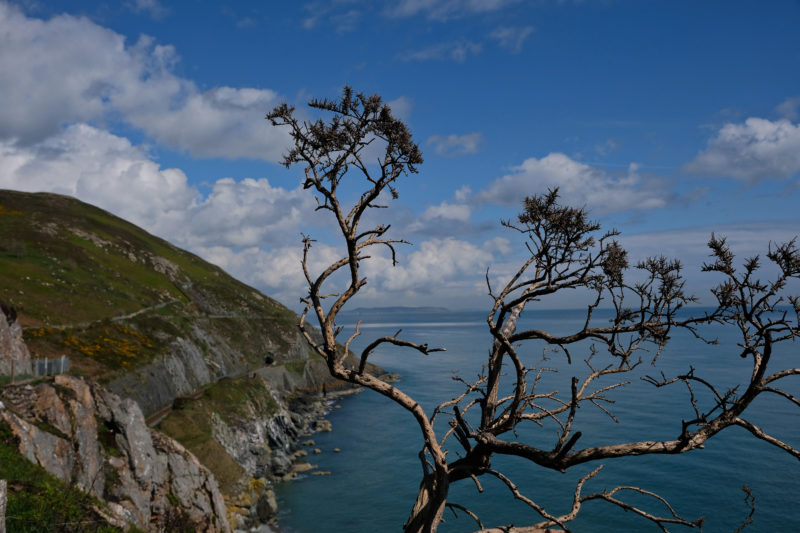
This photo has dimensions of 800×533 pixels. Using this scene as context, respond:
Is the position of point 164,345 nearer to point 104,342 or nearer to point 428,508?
point 104,342

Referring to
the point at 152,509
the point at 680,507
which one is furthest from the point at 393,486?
the point at 152,509

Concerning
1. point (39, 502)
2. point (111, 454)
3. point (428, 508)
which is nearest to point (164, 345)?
point (111, 454)

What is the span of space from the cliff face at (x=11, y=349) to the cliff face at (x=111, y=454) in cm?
1085

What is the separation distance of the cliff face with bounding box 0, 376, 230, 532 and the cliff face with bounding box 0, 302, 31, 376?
35.6ft

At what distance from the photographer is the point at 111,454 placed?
28.1 metres

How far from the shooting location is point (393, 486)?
5616 cm

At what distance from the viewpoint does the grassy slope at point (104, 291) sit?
2520 inches

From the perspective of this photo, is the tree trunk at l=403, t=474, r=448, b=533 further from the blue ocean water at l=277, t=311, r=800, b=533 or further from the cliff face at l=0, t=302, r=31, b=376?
the cliff face at l=0, t=302, r=31, b=376

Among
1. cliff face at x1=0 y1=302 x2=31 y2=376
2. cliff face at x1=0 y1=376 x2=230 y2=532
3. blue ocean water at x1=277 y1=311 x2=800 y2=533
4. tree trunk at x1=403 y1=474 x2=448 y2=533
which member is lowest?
blue ocean water at x1=277 y1=311 x2=800 y2=533

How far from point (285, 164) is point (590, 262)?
7.26 meters

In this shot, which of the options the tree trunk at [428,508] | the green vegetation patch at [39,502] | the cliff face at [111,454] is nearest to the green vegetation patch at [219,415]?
the cliff face at [111,454]

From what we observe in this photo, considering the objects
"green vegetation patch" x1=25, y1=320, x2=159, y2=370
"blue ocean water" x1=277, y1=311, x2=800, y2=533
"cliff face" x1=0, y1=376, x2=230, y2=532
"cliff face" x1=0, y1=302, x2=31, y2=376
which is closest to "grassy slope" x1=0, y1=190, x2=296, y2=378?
"green vegetation patch" x1=25, y1=320, x2=159, y2=370

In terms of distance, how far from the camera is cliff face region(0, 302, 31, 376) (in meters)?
36.9

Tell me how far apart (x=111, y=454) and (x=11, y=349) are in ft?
59.1
